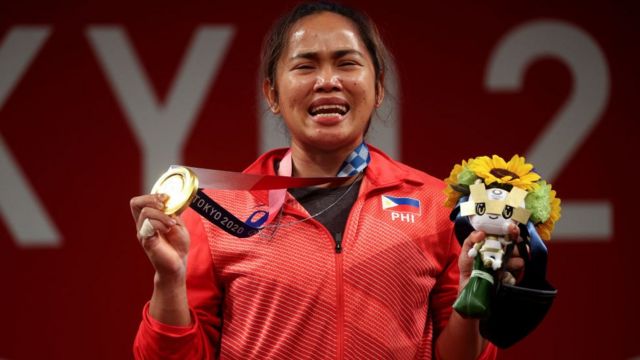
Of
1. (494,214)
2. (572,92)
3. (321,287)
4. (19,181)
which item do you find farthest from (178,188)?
(572,92)

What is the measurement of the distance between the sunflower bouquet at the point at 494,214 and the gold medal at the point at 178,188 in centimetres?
48

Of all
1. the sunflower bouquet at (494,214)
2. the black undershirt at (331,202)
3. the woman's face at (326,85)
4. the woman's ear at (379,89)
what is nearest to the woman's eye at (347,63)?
the woman's face at (326,85)

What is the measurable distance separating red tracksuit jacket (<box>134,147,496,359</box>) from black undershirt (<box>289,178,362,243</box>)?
0.03m

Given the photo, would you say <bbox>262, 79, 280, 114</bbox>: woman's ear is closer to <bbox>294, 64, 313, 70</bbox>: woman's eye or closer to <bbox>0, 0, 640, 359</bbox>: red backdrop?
Answer: <bbox>294, 64, 313, 70</bbox>: woman's eye

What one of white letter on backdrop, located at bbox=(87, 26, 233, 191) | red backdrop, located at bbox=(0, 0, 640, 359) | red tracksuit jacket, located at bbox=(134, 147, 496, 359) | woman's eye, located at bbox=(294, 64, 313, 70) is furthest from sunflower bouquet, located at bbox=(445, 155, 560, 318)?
white letter on backdrop, located at bbox=(87, 26, 233, 191)

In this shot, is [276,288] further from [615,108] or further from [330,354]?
[615,108]

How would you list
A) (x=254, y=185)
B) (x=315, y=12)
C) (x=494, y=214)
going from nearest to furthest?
(x=494, y=214) → (x=254, y=185) → (x=315, y=12)

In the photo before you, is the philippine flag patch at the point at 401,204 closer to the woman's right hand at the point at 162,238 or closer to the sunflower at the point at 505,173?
the sunflower at the point at 505,173

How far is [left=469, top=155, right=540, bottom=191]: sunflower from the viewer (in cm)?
154

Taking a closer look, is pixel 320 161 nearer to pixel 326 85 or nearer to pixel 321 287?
pixel 326 85

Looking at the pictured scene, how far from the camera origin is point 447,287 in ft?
5.78

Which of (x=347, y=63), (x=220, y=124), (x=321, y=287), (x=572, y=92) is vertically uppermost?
(x=572, y=92)

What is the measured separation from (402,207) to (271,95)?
1.28 ft

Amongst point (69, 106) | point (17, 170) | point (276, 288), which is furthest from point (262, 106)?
point (276, 288)
